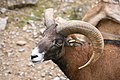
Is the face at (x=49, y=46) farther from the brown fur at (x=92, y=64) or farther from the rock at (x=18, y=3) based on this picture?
the rock at (x=18, y=3)

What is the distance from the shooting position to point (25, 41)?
319 inches

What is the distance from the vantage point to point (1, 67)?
7477 millimetres

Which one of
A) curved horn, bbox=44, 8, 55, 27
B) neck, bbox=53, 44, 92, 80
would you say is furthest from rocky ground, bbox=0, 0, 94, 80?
curved horn, bbox=44, 8, 55, 27

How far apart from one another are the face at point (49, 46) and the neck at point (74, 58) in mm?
221

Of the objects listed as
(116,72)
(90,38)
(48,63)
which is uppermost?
(90,38)

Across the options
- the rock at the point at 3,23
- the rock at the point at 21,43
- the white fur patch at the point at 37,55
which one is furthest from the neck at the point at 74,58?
the rock at the point at 3,23

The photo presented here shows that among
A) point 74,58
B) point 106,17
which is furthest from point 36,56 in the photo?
point 106,17

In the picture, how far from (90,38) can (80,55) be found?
48 centimetres

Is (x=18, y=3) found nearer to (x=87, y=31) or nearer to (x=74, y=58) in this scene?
(x=74, y=58)

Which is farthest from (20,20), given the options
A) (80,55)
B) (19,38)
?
(80,55)

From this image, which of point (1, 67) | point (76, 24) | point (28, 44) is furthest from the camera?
point (28, 44)

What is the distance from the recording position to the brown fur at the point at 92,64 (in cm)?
571

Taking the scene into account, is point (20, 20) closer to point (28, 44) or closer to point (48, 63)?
point (28, 44)

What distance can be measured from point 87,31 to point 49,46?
58cm
